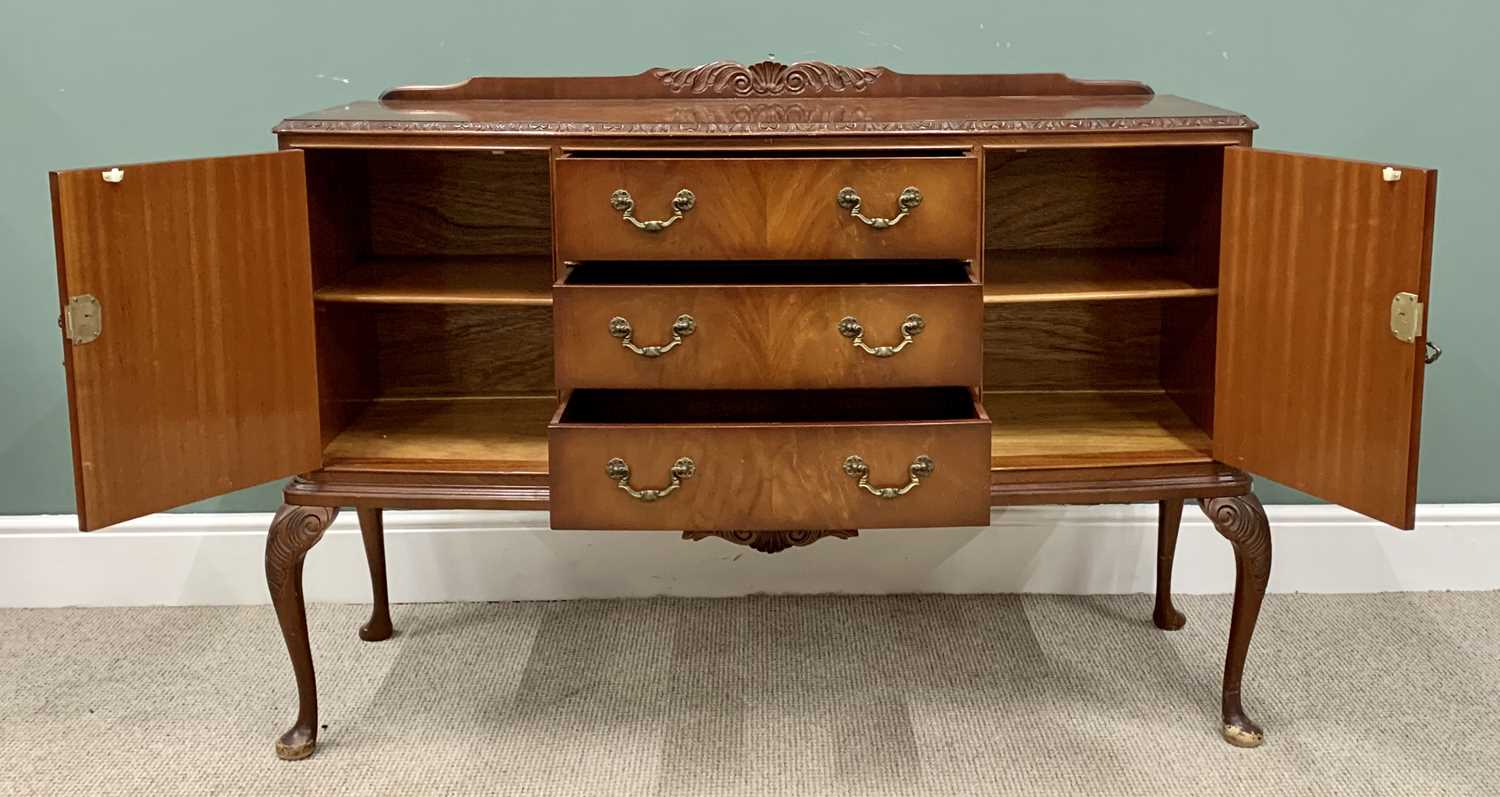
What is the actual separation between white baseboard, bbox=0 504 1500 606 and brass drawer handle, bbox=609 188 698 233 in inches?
33.2

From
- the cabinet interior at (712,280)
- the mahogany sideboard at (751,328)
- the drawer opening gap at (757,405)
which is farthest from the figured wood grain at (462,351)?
the drawer opening gap at (757,405)

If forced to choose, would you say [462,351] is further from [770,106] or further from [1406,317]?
[1406,317]

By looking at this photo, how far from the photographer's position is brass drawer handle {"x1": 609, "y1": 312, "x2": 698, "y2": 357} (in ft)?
5.16

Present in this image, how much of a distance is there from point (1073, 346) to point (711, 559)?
2.22 feet

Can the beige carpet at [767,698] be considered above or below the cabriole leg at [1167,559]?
below

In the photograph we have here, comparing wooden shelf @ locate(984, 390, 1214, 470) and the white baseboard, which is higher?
wooden shelf @ locate(984, 390, 1214, 470)

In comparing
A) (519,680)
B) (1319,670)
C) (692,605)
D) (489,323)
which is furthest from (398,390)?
(1319,670)

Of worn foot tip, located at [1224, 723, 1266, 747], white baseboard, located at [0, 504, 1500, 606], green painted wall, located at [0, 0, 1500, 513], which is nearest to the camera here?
worn foot tip, located at [1224, 723, 1266, 747]

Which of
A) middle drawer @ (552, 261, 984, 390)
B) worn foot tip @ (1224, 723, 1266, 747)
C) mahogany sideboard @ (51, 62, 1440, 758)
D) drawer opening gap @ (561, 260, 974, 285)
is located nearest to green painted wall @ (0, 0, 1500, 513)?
mahogany sideboard @ (51, 62, 1440, 758)

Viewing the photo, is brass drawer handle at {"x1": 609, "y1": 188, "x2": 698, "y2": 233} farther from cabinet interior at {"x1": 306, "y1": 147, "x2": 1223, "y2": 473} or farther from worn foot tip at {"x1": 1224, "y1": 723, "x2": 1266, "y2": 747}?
worn foot tip at {"x1": 1224, "y1": 723, "x2": 1266, "y2": 747}

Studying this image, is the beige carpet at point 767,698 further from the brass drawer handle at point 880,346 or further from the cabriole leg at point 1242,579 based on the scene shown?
the brass drawer handle at point 880,346

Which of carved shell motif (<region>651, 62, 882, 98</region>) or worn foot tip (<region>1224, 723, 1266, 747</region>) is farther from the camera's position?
carved shell motif (<region>651, 62, 882, 98</region>)

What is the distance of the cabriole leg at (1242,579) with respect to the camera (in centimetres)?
175

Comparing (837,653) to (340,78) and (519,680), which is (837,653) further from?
(340,78)
